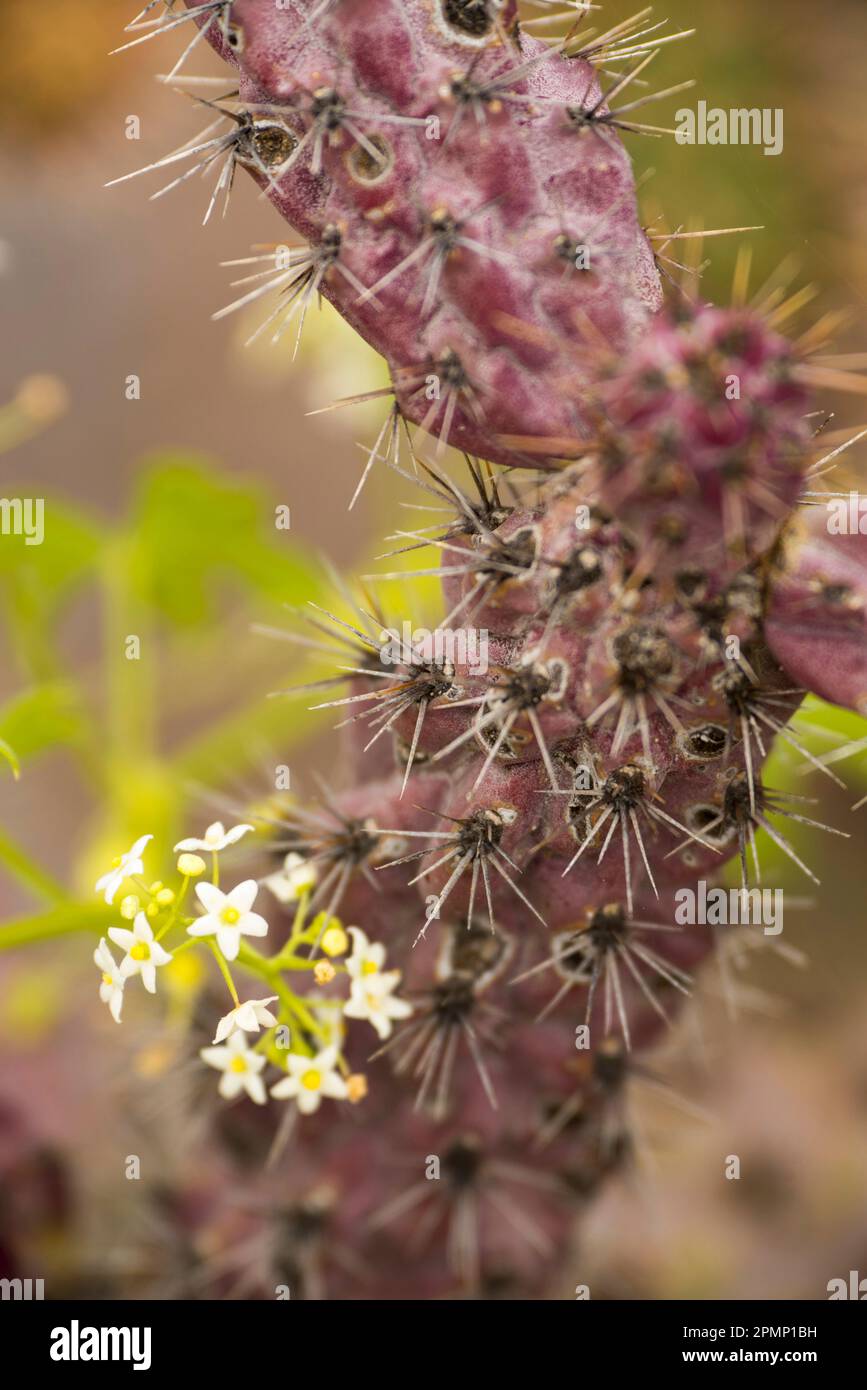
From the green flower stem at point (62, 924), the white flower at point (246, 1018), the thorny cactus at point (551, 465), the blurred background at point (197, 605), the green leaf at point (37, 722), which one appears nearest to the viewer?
the thorny cactus at point (551, 465)

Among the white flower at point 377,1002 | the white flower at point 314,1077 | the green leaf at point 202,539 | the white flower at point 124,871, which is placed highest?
the green leaf at point 202,539

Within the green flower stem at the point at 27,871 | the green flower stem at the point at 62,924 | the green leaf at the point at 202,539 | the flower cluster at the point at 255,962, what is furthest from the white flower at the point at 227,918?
the green leaf at the point at 202,539

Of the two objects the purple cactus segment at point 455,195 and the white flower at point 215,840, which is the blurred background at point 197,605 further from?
the purple cactus segment at point 455,195

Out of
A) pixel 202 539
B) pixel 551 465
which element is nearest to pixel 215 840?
pixel 551 465

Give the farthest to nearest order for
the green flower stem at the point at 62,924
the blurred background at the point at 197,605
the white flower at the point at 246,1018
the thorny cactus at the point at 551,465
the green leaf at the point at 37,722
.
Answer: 1. the blurred background at the point at 197,605
2. the green leaf at the point at 37,722
3. the green flower stem at the point at 62,924
4. the white flower at the point at 246,1018
5. the thorny cactus at the point at 551,465

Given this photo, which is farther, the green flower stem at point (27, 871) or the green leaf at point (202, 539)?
the green leaf at point (202, 539)

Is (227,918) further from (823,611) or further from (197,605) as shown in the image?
(197,605)

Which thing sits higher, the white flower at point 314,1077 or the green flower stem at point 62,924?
the green flower stem at point 62,924
